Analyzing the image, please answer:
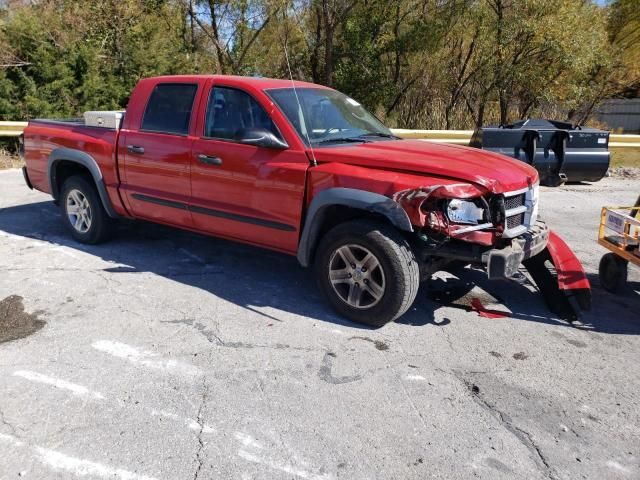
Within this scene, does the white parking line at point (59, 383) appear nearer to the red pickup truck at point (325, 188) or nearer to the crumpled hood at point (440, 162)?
the red pickup truck at point (325, 188)

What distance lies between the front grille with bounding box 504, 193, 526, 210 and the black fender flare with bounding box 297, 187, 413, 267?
2.58 ft

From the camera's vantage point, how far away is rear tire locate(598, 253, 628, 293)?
515 cm

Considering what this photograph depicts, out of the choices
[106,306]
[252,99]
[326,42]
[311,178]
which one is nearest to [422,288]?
[311,178]

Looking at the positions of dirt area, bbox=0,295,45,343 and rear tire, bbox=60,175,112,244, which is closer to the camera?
dirt area, bbox=0,295,45,343

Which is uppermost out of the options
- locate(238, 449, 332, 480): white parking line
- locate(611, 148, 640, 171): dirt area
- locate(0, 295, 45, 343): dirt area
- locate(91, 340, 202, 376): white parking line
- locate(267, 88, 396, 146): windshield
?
locate(267, 88, 396, 146): windshield

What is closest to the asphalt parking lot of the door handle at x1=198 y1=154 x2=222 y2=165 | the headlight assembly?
the headlight assembly

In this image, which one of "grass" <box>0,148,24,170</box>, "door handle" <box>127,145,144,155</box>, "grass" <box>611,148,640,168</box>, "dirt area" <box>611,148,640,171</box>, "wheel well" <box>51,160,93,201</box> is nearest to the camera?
"door handle" <box>127,145,144,155</box>

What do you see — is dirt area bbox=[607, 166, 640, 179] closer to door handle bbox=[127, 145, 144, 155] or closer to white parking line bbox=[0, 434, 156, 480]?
door handle bbox=[127, 145, 144, 155]

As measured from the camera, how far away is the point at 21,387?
3.37 meters

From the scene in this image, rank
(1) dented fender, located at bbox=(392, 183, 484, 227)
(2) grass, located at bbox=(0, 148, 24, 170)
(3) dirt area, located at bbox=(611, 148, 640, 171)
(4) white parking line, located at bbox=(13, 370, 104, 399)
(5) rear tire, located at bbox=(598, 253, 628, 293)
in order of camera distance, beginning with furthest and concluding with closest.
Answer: (3) dirt area, located at bbox=(611, 148, 640, 171) → (2) grass, located at bbox=(0, 148, 24, 170) → (5) rear tire, located at bbox=(598, 253, 628, 293) → (1) dented fender, located at bbox=(392, 183, 484, 227) → (4) white parking line, located at bbox=(13, 370, 104, 399)

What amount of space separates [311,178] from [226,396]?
71.5 inches

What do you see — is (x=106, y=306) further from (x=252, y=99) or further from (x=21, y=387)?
(x=252, y=99)

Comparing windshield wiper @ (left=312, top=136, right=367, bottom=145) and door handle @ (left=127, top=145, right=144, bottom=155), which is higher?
windshield wiper @ (left=312, top=136, right=367, bottom=145)

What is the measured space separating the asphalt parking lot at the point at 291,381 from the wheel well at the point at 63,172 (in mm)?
1170
